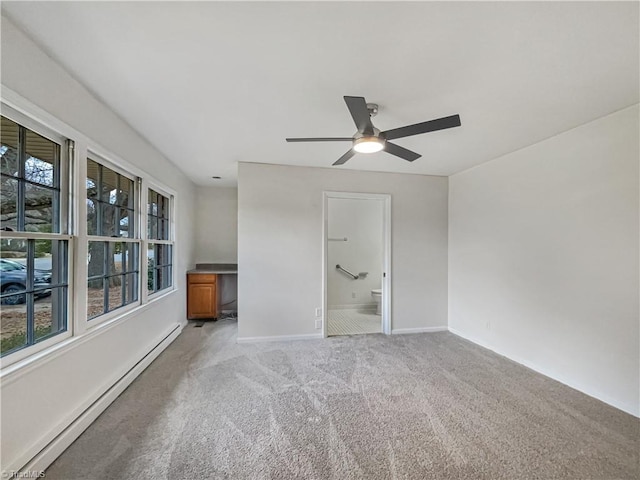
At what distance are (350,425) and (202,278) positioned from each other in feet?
11.3

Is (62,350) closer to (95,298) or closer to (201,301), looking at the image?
(95,298)

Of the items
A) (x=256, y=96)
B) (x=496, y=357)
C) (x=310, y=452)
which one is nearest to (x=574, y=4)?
(x=256, y=96)

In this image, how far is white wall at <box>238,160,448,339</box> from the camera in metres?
3.58

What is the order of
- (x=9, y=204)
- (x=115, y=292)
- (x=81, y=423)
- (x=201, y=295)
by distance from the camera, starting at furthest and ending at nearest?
(x=201, y=295) → (x=115, y=292) → (x=81, y=423) → (x=9, y=204)

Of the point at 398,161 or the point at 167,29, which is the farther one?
the point at 398,161

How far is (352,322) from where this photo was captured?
4609 millimetres

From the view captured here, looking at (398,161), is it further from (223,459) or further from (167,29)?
(223,459)

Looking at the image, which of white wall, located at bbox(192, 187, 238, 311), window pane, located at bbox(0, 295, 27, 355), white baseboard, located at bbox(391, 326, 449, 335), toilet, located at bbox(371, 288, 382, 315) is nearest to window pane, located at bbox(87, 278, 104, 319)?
window pane, located at bbox(0, 295, 27, 355)

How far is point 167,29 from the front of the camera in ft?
4.51

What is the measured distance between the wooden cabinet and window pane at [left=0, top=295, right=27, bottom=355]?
2.96m

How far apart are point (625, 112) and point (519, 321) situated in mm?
2126

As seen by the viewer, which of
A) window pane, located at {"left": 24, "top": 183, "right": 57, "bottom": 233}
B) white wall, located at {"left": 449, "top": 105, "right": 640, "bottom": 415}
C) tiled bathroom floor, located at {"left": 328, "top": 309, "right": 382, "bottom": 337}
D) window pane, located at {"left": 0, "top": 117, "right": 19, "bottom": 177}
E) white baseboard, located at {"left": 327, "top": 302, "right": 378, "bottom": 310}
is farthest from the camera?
white baseboard, located at {"left": 327, "top": 302, "right": 378, "bottom": 310}

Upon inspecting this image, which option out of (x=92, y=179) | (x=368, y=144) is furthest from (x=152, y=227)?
(x=368, y=144)

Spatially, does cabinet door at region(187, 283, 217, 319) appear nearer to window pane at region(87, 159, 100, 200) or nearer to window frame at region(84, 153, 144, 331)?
window frame at region(84, 153, 144, 331)
